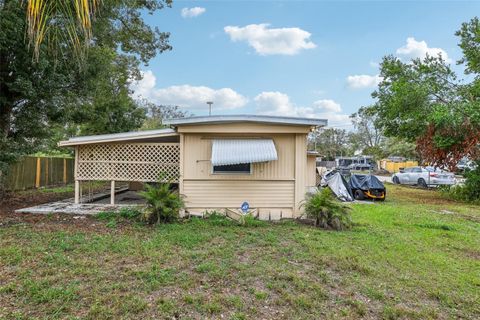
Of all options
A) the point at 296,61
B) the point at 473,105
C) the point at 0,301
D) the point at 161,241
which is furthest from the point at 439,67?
the point at 0,301

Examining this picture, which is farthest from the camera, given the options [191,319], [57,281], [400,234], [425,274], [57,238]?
[400,234]

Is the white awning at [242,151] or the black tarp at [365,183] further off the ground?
the white awning at [242,151]

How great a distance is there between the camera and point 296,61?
15203 mm

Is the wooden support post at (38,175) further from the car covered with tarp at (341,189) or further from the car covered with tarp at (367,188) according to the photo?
the car covered with tarp at (367,188)

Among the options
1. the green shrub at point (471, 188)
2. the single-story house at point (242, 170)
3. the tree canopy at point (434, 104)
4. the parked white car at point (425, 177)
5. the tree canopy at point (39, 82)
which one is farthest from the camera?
the parked white car at point (425, 177)

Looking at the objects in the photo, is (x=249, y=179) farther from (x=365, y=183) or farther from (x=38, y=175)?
(x=38, y=175)

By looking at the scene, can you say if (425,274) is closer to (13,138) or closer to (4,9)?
(4,9)

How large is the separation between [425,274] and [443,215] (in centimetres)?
626

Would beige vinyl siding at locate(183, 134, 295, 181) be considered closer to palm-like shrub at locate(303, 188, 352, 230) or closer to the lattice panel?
the lattice panel

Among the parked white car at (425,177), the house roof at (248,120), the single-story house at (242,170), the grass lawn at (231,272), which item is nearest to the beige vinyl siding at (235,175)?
the single-story house at (242,170)

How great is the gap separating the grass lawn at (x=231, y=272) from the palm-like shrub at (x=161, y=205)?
415mm

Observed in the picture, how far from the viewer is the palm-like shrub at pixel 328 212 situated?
707 centimetres

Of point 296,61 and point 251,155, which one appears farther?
point 296,61

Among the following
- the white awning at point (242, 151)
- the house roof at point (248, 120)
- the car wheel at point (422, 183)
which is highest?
the house roof at point (248, 120)
